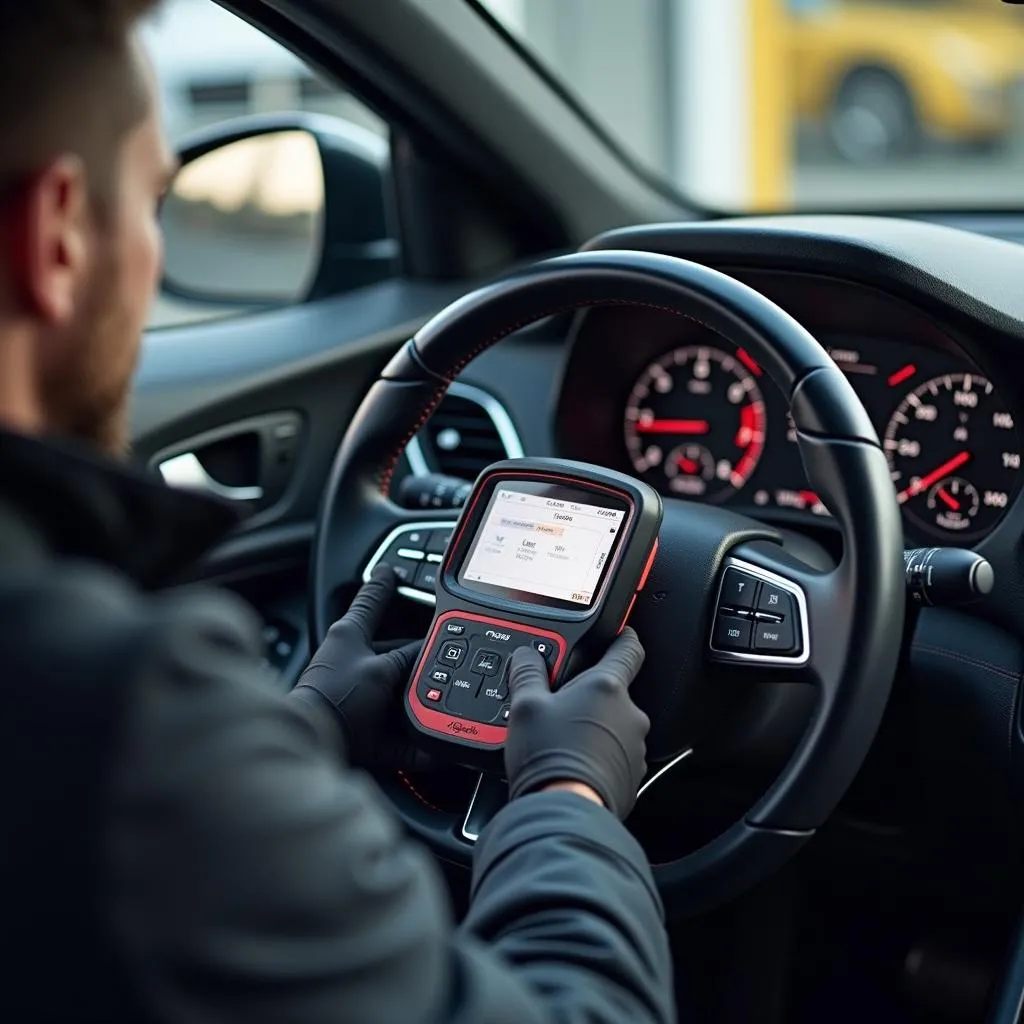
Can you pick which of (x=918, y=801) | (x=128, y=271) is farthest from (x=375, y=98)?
(x=128, y=271)

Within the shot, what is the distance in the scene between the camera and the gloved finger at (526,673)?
1.39 metres

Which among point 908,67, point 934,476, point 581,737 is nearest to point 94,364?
point 581,737

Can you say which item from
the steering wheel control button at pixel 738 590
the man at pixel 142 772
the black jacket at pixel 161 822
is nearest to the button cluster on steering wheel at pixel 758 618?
the steering wheel control button at pixel 738 590

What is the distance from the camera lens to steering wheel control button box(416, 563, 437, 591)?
171 centimetres

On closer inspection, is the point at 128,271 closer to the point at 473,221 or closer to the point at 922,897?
the point at 922,897

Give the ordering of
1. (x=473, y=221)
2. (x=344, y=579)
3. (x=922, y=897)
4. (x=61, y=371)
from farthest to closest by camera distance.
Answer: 1. (x=473, y=221)
2. (x=922, y=897)
3. (x=344, y=579)
4. (x=61, y=371)

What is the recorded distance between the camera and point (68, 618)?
0.83 meters

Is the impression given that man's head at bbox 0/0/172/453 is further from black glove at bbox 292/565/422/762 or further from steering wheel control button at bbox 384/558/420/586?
steering wheel control button at bbox 384/558/420/586

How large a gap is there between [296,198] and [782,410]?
1.15m

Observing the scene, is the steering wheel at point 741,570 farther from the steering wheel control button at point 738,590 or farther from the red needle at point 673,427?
the red needle at point 673,427

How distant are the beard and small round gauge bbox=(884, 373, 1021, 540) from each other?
120 cm

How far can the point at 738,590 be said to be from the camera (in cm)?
156

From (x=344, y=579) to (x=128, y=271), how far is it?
83cm

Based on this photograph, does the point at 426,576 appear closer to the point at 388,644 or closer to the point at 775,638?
the point at 388,644
